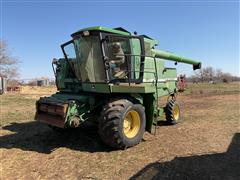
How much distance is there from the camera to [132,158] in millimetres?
5973

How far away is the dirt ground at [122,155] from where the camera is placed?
17.1 feet

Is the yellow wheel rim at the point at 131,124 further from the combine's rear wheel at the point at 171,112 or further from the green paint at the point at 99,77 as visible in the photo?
the combine's rear wheel at the point at 171,112

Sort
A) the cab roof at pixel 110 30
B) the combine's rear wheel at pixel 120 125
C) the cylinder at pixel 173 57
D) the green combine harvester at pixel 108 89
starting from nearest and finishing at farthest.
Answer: the combine's rear wheel at pixel 120 125
the green combine harvester at pixel 108 89
the cab roof at pixel 110 30
the cylinder at pixel 173 57

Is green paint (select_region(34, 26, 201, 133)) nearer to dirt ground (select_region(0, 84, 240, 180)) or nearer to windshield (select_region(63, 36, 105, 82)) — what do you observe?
windshield (select_region(63, 36, 105, 82))

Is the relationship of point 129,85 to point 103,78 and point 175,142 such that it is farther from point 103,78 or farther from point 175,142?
point 175,142

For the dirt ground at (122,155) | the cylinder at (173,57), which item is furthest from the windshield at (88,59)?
the cylinder at (173,57)

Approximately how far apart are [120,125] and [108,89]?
1.05 m

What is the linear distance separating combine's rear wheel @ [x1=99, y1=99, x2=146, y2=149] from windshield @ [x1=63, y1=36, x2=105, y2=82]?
1004mm

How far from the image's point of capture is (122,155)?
6199 mm

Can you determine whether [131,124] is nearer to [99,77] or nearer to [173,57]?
[99,77]

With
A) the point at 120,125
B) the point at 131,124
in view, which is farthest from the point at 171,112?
the point at 120,125

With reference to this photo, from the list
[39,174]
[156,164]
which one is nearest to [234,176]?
[156,164]

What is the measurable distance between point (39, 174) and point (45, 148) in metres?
1.63

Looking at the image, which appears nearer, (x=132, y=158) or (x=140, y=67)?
(x=132, y=158)
